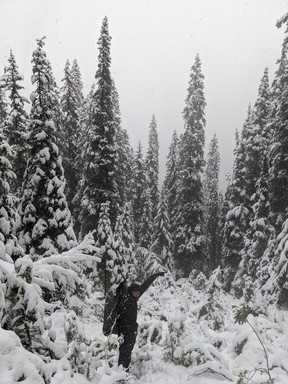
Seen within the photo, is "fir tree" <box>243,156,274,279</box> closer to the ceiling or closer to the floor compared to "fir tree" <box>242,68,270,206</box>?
closer to the floor

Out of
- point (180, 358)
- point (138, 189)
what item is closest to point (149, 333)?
point (180, 358)

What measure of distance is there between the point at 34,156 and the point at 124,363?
31.0 ft

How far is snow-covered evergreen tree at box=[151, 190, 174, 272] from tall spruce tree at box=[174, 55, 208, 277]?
1.59 metres

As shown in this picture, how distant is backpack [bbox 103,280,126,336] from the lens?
6492 mm

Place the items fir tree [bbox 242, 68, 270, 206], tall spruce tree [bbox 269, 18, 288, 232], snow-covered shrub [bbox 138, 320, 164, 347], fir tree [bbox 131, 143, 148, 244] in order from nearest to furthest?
snow-covered shrub [bbox 138, 320, 164, 347]
tall spruce tree [bbox 269, 18, 288, 232]
fir tree [bbox 242, 68, 270, 206]
fir tree [bbox 131, 143, 148, 244]

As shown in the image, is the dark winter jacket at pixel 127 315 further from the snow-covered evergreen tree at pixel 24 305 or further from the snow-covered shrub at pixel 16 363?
the snow-covered shrub at pixel 16 363

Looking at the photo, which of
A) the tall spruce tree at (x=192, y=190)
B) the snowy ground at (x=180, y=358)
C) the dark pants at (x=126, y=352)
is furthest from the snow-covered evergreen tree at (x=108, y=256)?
the tall spruce tree at (x=192, y=190)

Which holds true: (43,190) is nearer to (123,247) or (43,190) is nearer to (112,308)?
(123,247)

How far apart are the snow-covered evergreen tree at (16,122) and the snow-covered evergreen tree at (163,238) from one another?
1479 cm

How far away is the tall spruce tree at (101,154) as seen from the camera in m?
23.2

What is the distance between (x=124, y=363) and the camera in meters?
6.44

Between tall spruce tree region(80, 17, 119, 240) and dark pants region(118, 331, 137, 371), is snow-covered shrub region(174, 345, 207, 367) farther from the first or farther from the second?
tall spruce tree region(80, 17, 119, 240)

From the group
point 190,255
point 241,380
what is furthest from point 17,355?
point 190,255

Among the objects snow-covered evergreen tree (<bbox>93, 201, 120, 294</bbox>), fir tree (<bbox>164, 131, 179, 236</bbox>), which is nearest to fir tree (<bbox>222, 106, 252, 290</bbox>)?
fir tree (<bbox>164, 131, 179, 236</bbox>)
